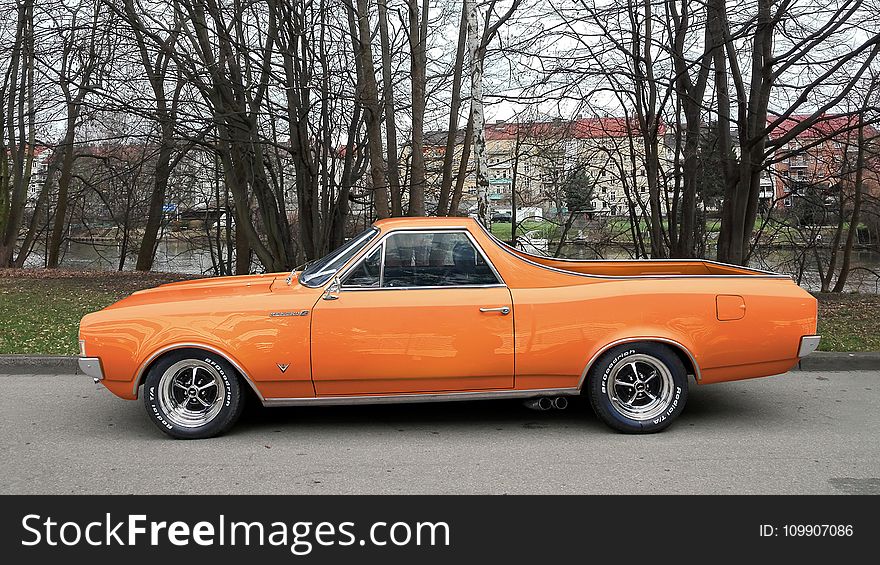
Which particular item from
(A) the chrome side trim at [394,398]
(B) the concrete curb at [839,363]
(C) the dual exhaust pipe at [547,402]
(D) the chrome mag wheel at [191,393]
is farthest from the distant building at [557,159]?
(D) the chrome mag wheel at [191,393]

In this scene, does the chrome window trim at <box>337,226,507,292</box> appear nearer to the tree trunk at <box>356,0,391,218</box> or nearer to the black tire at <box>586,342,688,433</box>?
the black tire at <box>586,342,688,433</box>

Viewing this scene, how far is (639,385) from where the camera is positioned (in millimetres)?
5992

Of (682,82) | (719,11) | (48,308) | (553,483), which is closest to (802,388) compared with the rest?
(553,483)

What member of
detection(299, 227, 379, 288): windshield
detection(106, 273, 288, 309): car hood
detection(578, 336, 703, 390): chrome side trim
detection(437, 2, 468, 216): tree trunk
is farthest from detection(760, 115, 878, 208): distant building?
detection(106, 273, 288, 309): car hood

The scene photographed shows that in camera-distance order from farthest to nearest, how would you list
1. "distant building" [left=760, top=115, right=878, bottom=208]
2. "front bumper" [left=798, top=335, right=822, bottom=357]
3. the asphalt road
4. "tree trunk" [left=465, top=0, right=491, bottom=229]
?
"distant building" [left=760, top=115, right=878, bottom=208] < "tree trunk" [left=465, top=0, right=491, bottom=229] < "front bumper" [left=798, top=335, right=822, bottom=357] < the asphalt road

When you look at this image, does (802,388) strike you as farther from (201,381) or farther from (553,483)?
(201,381)

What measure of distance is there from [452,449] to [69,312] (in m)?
8.13

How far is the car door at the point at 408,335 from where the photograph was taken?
576cm

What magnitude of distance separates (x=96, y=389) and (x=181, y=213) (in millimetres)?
24391

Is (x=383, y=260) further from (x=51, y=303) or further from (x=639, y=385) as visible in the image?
(x=51, y=303)

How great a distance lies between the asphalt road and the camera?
4.86 meters

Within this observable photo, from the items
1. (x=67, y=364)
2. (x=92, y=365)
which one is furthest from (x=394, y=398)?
(x=67, y=364)

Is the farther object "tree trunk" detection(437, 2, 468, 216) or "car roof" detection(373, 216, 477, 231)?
"tree trunk" detection(437, 2, 468, 216)

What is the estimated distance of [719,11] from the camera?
11.2 m
